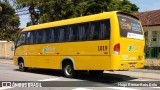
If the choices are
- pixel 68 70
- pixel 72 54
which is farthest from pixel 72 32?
pixel 68 70

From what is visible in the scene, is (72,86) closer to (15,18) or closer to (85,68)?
(85,68)

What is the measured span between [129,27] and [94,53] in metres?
1.96

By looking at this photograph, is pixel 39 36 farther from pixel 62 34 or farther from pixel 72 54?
pixel 72 54

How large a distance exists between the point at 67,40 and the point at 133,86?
475 centimetres

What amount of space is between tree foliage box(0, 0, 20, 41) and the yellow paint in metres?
41.2

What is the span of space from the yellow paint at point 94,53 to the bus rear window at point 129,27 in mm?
231

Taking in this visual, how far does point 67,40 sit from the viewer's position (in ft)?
56.8

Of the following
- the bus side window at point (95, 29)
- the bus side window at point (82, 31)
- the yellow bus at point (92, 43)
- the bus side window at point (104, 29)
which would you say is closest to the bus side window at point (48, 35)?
the yellow bus at point (92, 43)

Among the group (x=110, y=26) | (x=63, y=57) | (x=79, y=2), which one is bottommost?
(x=63, y=57)

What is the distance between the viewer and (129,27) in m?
15.5

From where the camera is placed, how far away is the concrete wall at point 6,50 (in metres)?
40.2

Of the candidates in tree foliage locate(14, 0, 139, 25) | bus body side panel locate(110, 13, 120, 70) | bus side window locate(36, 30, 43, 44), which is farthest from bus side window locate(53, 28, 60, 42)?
tree foliage locate(14, 0, 139, 25)

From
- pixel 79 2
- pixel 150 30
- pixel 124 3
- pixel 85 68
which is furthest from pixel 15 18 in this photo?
pixel 85 68

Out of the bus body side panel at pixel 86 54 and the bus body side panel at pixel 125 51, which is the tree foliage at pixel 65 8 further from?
the bus body side panel at pixel 125 51
